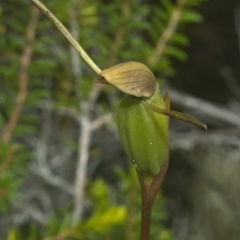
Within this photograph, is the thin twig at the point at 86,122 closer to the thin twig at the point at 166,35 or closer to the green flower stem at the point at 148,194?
the thin twig at the point at 166,35

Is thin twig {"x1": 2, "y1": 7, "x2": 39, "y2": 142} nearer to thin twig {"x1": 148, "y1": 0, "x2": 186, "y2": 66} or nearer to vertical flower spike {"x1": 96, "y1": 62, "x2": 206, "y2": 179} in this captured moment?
thin twig {"x1": 148, "y1": 0, "x2": 186, "y2": 66}

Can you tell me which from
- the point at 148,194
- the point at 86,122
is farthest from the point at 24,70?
the point at 148,194

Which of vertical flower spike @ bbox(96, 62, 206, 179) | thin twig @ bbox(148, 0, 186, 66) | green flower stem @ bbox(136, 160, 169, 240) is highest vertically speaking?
vertical flower spike @ bbox(96, 62, 206, 179)

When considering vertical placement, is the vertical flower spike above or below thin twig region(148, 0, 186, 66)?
Answer: above

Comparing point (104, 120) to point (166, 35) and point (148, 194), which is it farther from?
point (148, 194)

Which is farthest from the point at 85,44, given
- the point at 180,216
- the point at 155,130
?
the point at 180,216

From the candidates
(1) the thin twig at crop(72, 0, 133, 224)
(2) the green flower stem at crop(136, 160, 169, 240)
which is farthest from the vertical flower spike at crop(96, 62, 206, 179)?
(1) the thin twig at crop(72, 0, 133, 224)

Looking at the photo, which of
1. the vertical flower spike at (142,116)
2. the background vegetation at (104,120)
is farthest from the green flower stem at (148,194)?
the background vegetation at (104,120)
